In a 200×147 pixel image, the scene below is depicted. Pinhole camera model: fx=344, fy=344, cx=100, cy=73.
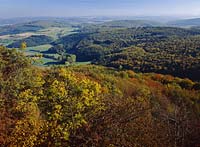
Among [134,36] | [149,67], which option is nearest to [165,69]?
[149,67]

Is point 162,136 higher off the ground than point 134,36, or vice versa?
point 162,136

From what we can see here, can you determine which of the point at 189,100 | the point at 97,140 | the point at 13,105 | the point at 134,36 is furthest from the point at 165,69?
the point at 134,36

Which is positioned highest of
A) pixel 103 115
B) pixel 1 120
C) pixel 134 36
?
pixel 103 115

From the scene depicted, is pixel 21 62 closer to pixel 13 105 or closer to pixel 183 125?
pixel 13 105

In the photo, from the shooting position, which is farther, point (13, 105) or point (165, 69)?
point (165, 69)

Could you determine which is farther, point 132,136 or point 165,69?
point 165,69

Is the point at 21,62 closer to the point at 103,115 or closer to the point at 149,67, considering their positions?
the point at 103,115

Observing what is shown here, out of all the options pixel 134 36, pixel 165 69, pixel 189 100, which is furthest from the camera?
pixel 134 36

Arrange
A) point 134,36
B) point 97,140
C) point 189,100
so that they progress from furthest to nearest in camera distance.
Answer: point 134,36, point 189,100, point 97,140

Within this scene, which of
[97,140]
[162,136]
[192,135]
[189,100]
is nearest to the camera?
[97,140]
